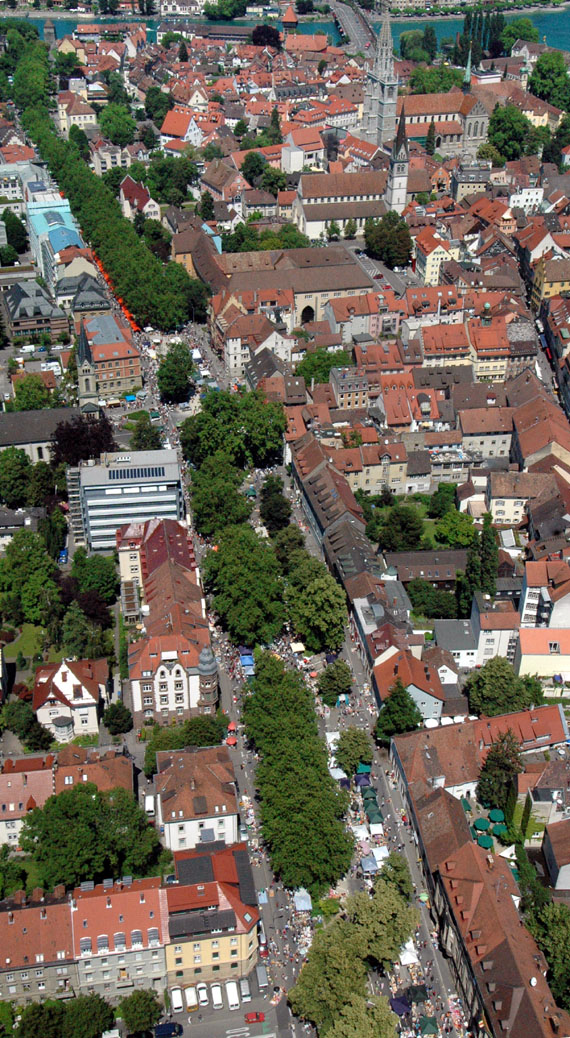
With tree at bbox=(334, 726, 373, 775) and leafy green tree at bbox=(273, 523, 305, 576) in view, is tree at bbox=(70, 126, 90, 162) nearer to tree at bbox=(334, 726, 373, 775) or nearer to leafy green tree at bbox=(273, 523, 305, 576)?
leafy green tree at bbox=(273, 523, 305, 576)

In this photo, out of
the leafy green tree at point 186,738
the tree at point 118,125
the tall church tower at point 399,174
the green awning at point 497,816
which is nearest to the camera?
the green awning at point 497,816

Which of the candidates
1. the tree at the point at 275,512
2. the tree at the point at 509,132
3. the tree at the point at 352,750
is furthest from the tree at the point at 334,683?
the tree at the point at 509,132

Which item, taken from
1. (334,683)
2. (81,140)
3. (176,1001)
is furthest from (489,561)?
(81,140)

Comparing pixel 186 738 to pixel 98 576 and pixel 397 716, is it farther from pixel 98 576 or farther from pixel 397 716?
pixel 98 576

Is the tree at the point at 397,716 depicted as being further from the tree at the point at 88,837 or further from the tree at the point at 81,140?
the tree at the point at 81,140

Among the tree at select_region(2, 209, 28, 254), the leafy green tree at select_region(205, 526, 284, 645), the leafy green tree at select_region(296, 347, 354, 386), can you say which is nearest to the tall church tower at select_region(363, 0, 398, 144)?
the tree at select_region(2, 209, 28, 254)

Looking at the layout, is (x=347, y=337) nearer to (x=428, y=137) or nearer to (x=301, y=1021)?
(x=428, y=137)
